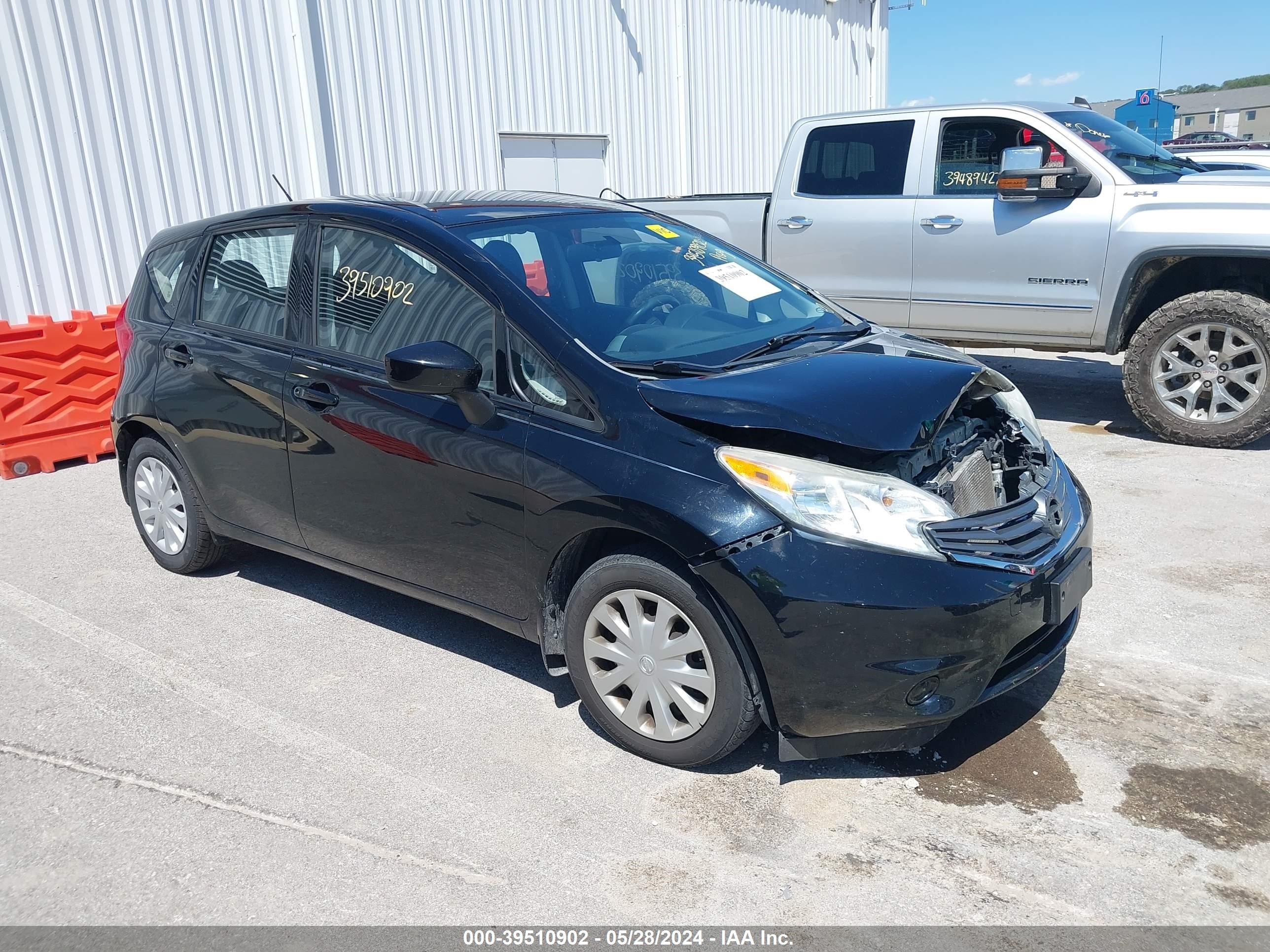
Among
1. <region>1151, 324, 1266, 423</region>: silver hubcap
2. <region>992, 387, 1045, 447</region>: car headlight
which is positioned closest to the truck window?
<region>1151, 324, 1266, 423</region>: silver hubcap

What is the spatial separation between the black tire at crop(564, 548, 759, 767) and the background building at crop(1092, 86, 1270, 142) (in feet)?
239

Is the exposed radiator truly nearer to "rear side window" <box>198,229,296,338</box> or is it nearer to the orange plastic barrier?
"rear side window" <box>198,229,296,338</box>

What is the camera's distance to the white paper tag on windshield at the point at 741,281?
161 inches

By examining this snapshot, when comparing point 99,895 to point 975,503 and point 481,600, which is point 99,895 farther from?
point 975,503

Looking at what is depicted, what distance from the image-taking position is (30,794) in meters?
3.20

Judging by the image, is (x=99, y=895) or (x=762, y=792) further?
(x=762, y=792)

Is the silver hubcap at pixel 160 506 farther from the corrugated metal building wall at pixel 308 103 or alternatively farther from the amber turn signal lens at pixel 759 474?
the corrugated metal building wall at pixel 308 103

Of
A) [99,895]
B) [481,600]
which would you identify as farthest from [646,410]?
[99,895]

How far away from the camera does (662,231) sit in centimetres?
429

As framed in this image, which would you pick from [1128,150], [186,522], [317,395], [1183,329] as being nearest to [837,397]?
[317,395]

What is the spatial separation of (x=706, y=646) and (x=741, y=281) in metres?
1.79

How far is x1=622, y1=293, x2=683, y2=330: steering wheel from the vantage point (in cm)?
356

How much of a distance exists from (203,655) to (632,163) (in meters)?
10.1

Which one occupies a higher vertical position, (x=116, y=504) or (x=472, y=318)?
(x=472, y=318)
